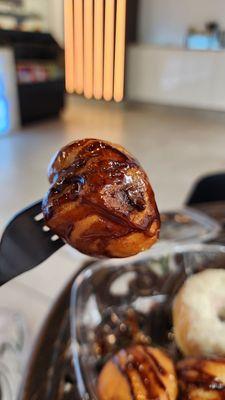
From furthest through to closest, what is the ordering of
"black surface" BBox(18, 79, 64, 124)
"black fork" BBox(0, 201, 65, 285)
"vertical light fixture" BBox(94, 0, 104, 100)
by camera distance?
1. "black surface" BBox(18, 79, 64, 124)
2. "vertical light fixture" BBox(94, 0, 104, 100)
3. "black fork" BBox(0, 201, 65, 285)

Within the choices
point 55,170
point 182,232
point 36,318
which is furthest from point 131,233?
point 182,232

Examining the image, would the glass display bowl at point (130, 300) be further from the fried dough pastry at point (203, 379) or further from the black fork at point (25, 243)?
the black fork at point (25, 243)

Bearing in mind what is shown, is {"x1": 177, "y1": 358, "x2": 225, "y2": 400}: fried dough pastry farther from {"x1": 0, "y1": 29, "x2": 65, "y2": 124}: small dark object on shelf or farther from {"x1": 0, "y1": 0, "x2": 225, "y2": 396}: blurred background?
{"x1": 0, "y1": 29, "x2": 65, "y2": 124}: small dark object on shelf

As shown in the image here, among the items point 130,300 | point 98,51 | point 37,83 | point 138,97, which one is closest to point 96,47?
point 98,51

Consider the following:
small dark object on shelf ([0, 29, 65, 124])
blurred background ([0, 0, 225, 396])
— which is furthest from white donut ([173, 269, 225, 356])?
small dark object on shelf ([0, 29, 65, 124])

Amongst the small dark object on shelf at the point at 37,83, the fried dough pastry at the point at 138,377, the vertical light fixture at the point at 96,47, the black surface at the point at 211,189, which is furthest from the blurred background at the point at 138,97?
the fried dough pastry at the point at 138,377

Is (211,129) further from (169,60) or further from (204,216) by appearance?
(204,216)
